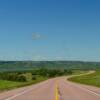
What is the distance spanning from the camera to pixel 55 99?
26.2 meters

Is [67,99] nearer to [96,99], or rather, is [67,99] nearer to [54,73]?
[96,99]

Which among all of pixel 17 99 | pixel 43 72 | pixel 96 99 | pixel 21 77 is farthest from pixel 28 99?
pixel 43 72

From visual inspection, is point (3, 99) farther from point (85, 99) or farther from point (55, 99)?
point (85, 99)

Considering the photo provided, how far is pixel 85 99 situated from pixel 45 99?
2896mm

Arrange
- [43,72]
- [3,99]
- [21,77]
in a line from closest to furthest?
1. [3,99]
2. [21,77]
3. [43,72]

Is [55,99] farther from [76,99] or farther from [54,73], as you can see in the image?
[54,73]

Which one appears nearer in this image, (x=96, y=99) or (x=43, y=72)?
(x=96, y=99)

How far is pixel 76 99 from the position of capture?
2639 centimetres

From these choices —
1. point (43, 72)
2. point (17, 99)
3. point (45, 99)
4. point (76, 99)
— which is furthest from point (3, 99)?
point (43, 72)

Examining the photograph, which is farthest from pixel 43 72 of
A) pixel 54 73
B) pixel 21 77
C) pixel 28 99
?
pixel 28 99

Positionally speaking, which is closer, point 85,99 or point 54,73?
point 85,99

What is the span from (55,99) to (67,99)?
34.5 inches

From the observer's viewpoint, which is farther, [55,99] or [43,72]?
[43,72]

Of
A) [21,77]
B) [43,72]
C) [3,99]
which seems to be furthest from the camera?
[43,72]
